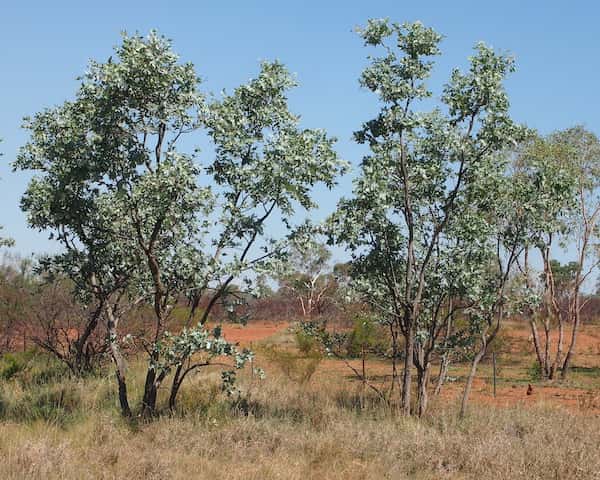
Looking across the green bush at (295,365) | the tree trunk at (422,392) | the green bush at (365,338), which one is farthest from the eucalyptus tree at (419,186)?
the green bush at (365,338)

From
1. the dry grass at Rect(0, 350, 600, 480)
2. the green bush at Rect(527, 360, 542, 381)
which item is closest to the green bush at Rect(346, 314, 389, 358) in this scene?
the green bush at Rect(527, 360, 542, 381)

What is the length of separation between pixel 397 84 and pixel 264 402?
18.7 feet

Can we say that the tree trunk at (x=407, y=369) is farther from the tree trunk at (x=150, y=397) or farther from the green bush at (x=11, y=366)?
the green bush at (x=11, y=366)

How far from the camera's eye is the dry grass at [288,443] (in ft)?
25.1

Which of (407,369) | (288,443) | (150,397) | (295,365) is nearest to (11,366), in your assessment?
(150,397)

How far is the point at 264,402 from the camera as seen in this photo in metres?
11.7

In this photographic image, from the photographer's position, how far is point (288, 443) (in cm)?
892

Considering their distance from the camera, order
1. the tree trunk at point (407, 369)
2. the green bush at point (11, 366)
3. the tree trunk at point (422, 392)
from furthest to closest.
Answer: the green bush at point (11, 366)
the tree trunk at point (422, 392)
the tree trunk at point (407, 369)

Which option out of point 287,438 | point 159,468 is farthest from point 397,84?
point 159,468

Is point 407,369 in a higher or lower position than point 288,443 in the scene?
higher

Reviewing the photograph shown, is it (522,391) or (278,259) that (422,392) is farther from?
(522,391)

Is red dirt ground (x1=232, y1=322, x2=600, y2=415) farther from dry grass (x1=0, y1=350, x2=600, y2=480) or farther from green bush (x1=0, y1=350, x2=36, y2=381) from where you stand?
green bush (x1=0, y1=350, x2=36, y2=381)

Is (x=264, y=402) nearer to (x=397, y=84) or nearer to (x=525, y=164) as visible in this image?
(x=397, y=84)

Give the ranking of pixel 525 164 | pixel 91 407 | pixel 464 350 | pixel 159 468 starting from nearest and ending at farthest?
pixel 159 468 < pixel 91 407 < pixel 464 350 < pixel 525 164
